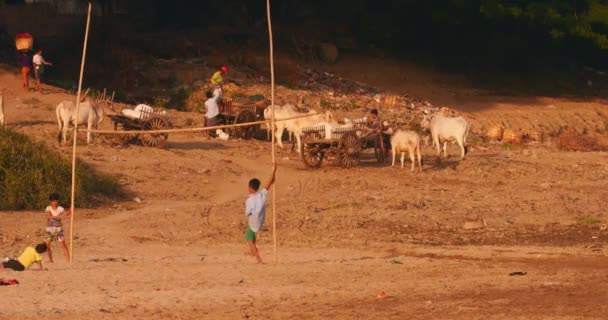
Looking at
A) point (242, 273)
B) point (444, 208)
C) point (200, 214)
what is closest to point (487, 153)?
point (444, 208)

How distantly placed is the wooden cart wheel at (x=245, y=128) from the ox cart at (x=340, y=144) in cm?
295

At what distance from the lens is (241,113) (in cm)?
3084

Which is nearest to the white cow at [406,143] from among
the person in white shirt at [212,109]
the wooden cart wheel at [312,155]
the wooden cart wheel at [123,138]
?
the wooden cart wheel at [312,155]

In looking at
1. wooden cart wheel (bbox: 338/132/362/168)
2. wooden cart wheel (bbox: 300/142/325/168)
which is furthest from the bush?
wooden cart wheel (bbox: 338/132/362/168)

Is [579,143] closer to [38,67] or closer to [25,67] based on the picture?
[38,67]

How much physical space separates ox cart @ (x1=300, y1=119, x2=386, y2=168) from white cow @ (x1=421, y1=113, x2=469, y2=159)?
1521 millimetres

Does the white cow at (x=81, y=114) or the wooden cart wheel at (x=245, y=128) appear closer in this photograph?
the white cow at (x=81, y=114)

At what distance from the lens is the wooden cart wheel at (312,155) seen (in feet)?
92.3

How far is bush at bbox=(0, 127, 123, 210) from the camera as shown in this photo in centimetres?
2295

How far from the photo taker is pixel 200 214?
76.4 ft

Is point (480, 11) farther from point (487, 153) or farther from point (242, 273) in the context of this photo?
point (242, 273)

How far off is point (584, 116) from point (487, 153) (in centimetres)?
924

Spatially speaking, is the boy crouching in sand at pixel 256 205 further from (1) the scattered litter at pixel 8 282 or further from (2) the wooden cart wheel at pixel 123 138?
(2) the wooden cart wheel at pixel 123 138

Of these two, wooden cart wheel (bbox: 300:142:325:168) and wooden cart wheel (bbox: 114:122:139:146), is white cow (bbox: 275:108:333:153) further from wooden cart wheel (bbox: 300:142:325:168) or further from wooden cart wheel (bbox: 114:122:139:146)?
wooden cart wheel (bbox: 114:122:139:146)
